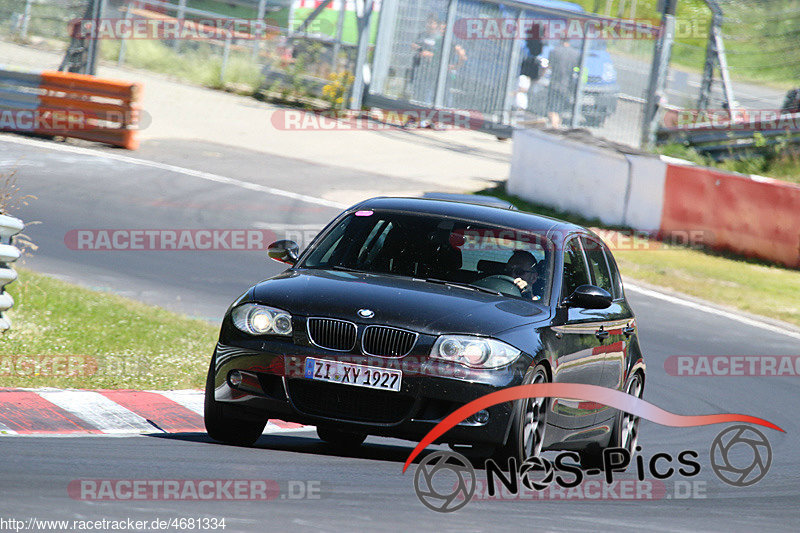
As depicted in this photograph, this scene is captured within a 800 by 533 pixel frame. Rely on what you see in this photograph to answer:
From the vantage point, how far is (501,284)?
297 inches

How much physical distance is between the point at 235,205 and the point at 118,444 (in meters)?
12.8

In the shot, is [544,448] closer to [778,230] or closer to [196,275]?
[196,275]

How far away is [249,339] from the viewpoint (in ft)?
22.5

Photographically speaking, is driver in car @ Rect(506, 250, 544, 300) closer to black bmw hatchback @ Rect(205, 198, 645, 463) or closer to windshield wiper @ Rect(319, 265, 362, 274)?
black bmw hatchback @ Rect(205, 198, 645, 463)

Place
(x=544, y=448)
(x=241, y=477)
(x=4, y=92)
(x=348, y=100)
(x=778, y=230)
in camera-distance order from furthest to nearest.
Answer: (x=348, y=100)
(x=4, y=92)
(x=778, y=230)
(x=544, y=448)
(x=241, y=477)

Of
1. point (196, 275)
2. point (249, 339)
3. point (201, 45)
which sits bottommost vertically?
point (196, 275)

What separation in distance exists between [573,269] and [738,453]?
2.43m

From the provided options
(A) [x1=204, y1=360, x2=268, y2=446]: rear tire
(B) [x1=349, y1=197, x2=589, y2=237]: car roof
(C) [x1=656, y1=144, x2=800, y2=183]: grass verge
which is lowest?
(A) [x1=204, y1=360, x2=268, y2=446]: rear tire

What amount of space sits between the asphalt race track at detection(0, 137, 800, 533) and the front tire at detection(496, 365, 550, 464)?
0.96ft

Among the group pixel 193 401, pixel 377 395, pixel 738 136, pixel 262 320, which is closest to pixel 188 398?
pixel 193 401

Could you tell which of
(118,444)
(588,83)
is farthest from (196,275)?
(588,83)

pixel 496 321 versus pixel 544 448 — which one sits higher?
pixel 496 321

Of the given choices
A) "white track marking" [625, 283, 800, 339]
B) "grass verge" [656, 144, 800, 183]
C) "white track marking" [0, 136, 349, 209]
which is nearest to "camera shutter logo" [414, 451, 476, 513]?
"white track marking" [625, 283, 800, 339]

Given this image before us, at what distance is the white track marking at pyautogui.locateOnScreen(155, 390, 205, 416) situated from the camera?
28.6 ft
